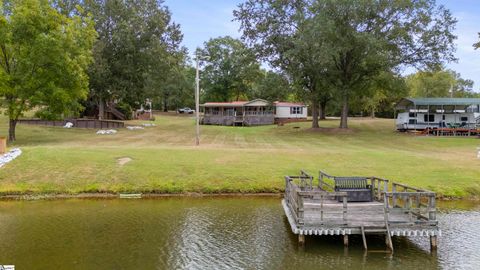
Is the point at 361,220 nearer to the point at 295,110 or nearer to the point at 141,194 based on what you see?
the point at 141,194

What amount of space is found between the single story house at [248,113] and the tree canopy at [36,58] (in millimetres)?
31004

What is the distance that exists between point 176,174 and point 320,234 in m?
11.8

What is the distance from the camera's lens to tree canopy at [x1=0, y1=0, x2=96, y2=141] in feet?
109

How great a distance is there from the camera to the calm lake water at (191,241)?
1194 centimetres

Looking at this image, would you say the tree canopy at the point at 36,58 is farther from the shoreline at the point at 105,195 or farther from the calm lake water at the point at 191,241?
the calm lake water at the point at 191,241

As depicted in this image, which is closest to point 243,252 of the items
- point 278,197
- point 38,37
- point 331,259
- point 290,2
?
point 331,259

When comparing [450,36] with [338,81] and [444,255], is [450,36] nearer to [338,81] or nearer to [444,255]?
[338,81]

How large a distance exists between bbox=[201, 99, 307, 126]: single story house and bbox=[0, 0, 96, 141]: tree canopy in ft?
102

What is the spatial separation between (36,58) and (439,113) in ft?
152

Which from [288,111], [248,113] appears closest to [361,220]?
[248,113]

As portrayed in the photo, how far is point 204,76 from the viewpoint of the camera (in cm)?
8638

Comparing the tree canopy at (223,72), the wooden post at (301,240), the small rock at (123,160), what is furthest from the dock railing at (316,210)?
the tree canopy at (223,72)

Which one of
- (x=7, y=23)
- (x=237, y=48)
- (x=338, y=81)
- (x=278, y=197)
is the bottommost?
(x=278, y=197)

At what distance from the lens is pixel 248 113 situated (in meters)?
66.7
